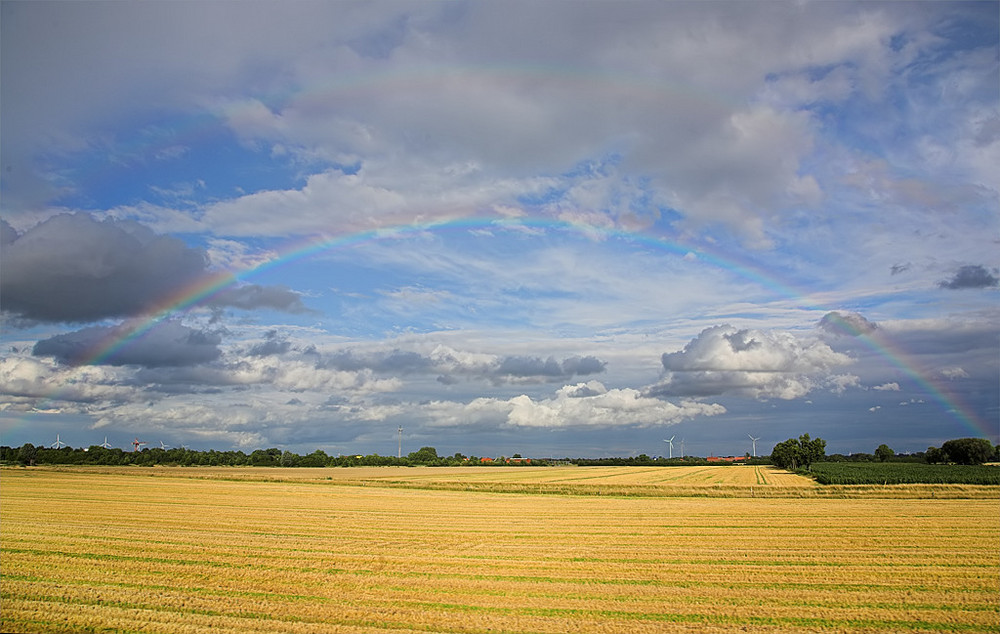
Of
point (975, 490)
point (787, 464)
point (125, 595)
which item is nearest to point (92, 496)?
point (125, 595)

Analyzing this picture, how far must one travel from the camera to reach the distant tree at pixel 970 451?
153 meters

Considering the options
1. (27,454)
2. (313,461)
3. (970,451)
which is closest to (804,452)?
(970,451)

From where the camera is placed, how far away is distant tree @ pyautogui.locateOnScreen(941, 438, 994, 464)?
15288cm

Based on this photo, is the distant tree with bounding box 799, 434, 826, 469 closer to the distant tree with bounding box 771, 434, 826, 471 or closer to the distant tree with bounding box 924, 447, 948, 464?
the distant tree with bounding box 771, 434, 826, 471

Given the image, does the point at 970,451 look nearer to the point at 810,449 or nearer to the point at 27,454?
the point at 810,449

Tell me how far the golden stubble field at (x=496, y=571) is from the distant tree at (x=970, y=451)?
13903 centimetres

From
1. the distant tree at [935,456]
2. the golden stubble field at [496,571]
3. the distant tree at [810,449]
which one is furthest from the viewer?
the distant tree at [935,456]

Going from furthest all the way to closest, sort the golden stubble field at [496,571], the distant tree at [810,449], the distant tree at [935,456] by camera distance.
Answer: the distant tree at [935,456], the distant tree at [810,449], the golden stubble field at [496,571]

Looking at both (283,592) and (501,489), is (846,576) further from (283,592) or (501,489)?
(501,489)

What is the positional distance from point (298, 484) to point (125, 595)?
191ft

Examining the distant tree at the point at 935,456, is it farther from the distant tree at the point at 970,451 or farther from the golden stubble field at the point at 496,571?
the golden stubble field at the point at 496,571

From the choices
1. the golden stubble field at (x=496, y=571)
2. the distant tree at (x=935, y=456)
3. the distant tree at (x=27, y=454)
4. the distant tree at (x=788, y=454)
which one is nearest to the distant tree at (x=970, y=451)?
the distant tree at (x=935, y=456)

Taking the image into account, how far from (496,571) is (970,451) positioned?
172490 millimetres

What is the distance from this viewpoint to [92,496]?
168 ft
